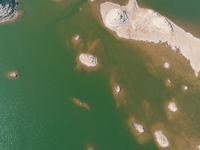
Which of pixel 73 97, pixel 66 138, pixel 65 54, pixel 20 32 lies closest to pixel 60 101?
pixel 73 97

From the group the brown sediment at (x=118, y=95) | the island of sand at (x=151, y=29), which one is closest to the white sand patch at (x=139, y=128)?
the brown sediment at (x=118, y=95)

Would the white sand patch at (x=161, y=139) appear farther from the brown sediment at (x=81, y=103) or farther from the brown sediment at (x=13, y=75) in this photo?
the brown sediment at (x=13, y=75)

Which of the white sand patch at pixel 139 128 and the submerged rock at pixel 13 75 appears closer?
the white sand patch at pixel 139 128

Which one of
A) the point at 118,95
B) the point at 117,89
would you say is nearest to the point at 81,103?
the point at 118,95

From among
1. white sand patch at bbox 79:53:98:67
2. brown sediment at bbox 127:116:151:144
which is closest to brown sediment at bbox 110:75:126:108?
brown sediment at bbox 127:116:151:144

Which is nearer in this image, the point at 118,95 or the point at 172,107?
the point at 118,95

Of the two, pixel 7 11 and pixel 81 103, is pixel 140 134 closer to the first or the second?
pixel 81 103
